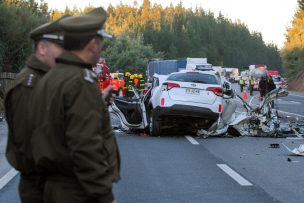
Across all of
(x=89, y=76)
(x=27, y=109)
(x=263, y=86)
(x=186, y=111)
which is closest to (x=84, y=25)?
(x=89, y=76)

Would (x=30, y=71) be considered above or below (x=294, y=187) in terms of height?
above

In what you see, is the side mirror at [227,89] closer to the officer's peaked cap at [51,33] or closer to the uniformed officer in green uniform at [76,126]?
the officer's peaked cap at [51,33]

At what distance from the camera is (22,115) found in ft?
11.6

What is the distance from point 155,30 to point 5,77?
408ft

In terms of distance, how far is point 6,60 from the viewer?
33594mm

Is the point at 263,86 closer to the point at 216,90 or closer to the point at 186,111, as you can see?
the point at 216,90

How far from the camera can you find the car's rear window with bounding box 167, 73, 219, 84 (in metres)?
16.7

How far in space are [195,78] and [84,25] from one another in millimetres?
13560

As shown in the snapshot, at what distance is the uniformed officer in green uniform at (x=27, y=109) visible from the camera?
11.6 feet

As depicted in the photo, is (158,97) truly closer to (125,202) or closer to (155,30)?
(125,202)

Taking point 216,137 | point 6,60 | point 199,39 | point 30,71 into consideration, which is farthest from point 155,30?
point 30,71

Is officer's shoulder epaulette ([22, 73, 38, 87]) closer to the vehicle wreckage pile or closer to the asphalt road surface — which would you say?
the asphalt road surface

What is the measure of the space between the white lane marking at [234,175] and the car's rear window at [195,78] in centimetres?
555

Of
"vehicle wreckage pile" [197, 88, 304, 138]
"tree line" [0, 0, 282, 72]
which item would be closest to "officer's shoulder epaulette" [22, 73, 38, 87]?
"vehicle wreckage pile" [197, 88, 304, 138]
